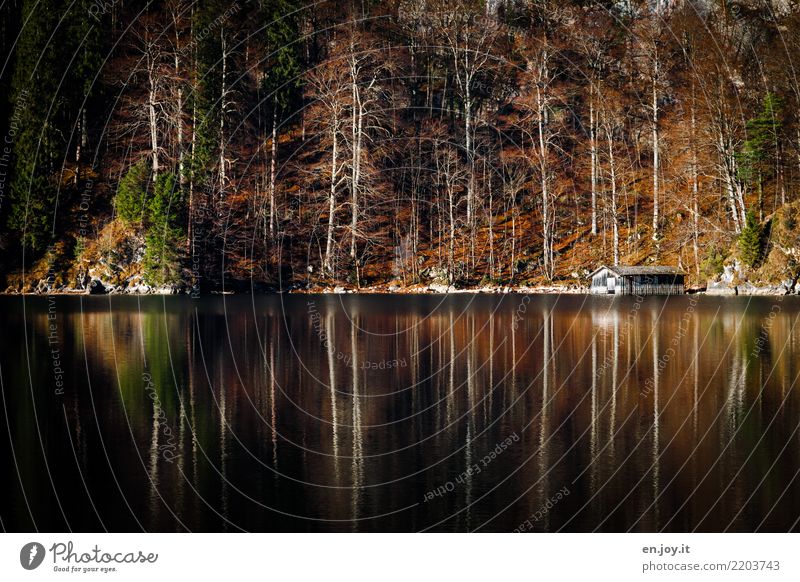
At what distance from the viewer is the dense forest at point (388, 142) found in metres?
88.9

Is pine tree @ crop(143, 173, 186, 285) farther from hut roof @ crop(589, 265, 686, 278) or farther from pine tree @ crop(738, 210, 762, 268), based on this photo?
pine tree @ crop(738, 210, 762, 268)

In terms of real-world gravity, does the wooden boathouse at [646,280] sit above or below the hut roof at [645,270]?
below

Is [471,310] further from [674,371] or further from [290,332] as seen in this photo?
[674,371]

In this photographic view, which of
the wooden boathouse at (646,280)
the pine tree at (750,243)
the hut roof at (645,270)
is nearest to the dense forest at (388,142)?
the pine tree at (750,243)

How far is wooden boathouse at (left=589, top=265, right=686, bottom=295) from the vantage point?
82.9 metres

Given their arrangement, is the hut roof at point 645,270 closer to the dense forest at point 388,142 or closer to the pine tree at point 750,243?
the dense forest at point 388,142

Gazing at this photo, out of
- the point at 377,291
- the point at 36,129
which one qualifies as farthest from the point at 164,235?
the point at 377,291

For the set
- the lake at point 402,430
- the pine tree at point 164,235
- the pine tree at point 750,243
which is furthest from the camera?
the pine tree at point 164,235

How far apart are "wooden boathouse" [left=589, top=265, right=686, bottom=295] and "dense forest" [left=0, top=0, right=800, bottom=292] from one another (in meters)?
2.74

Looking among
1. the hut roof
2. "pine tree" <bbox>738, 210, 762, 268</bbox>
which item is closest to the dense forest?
"pine tree" <bbox>738, 210, 762, 268</bbox>

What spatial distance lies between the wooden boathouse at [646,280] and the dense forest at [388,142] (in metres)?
2.74

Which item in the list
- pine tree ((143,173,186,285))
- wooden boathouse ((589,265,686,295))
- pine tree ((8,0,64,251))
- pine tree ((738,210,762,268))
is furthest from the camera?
pine tree ((8,0,64,251))

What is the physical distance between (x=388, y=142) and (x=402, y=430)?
80.7m

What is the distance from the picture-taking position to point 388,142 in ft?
341
